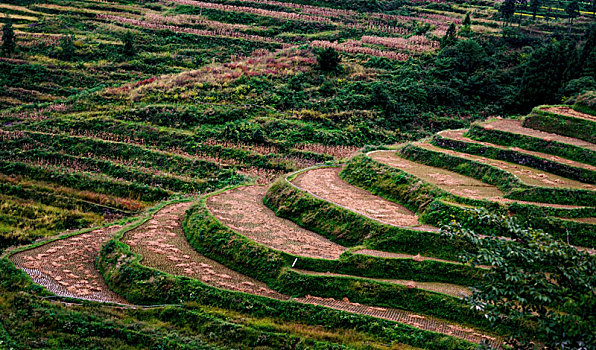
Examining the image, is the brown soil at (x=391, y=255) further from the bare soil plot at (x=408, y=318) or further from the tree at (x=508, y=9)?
the tree at (x=508, y=9)

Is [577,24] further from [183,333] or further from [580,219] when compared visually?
[183,333]

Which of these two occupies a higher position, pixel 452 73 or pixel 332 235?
pixel 452 73

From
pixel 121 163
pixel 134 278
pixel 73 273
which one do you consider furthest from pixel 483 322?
pixel 121 163

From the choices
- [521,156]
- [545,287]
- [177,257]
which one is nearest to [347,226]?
[177,257]

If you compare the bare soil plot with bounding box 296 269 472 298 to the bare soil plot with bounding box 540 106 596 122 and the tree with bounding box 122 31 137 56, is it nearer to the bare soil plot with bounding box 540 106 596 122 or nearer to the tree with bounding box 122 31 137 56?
the bare soil plot with bounding box 540 106 596 122

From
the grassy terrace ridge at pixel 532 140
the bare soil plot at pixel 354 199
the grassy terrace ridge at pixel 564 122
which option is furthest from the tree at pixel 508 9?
the bare soil plot at pixel 354 199

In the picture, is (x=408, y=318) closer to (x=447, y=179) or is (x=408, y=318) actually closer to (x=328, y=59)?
(x=447, y=179)
